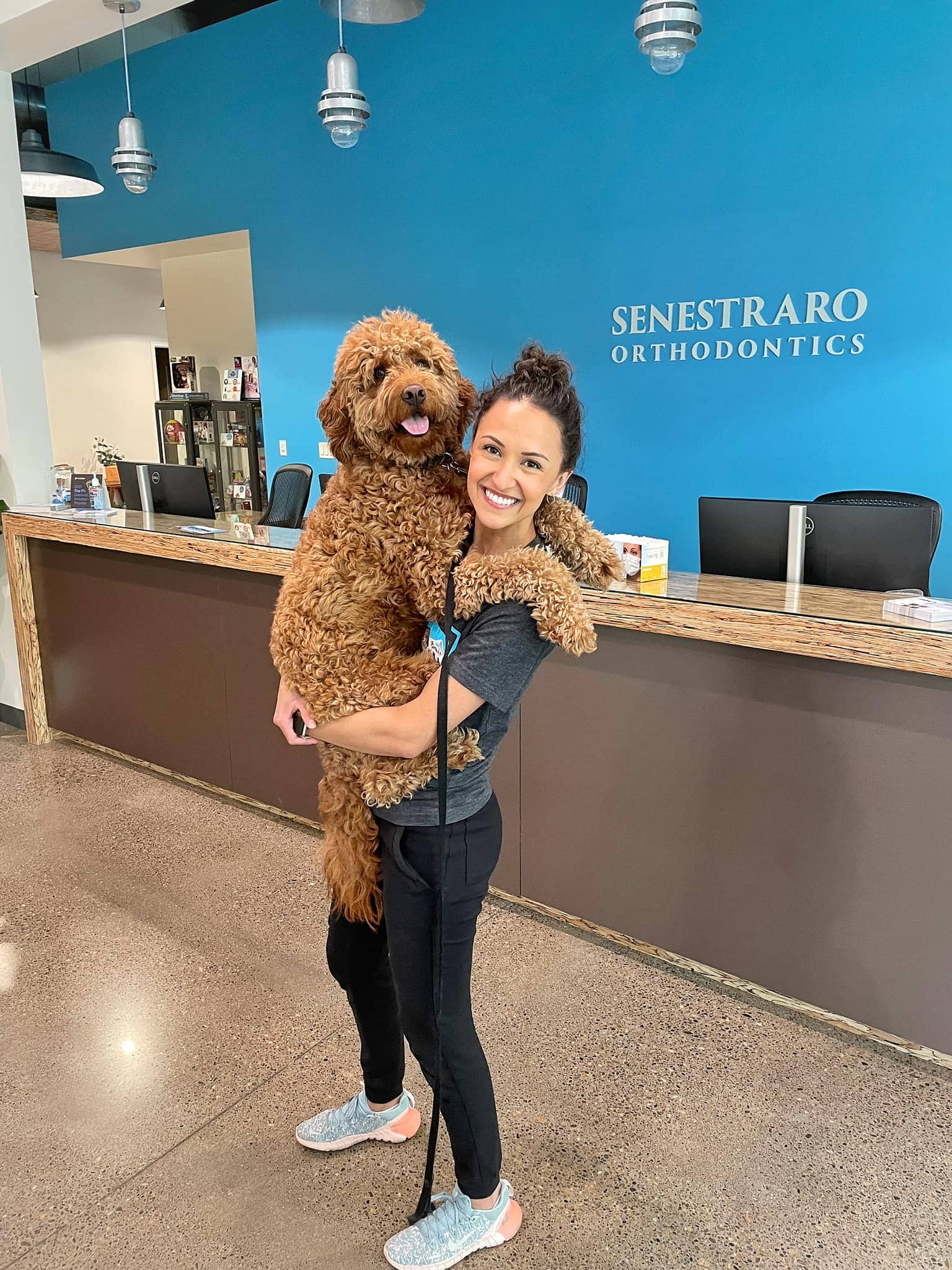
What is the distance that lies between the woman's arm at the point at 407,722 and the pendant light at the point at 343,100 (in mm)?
3565

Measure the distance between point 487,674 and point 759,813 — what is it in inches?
47.8

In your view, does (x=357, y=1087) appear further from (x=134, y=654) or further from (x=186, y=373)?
(x=186, y=373)

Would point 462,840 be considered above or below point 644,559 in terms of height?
below

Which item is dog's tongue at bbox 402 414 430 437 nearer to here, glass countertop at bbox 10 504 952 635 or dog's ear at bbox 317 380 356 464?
dog's ear at bbox 317 380 356 464

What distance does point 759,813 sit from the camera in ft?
7.08

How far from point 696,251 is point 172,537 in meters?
3.12

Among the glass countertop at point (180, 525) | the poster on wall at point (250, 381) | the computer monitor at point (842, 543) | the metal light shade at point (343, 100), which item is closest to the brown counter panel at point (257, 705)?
the glass countertop at point (180, 525)

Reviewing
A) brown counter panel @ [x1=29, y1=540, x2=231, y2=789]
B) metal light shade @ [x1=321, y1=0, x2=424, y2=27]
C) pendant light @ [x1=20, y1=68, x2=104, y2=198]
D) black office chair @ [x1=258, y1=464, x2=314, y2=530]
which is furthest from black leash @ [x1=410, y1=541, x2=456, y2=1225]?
pendant light @ [x1=20, y1=68, x2=104, y2=198]

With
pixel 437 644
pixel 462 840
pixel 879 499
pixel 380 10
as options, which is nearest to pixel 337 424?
pixel 437 644

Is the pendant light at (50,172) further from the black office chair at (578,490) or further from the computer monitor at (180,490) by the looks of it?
the black office chair at (578,490)

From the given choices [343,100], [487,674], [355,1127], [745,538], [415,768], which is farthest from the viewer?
[343,100]

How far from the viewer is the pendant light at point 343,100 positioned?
12.7ft

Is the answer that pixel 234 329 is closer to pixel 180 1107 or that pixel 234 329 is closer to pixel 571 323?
pixel 571 323

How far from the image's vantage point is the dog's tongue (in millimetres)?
1133
